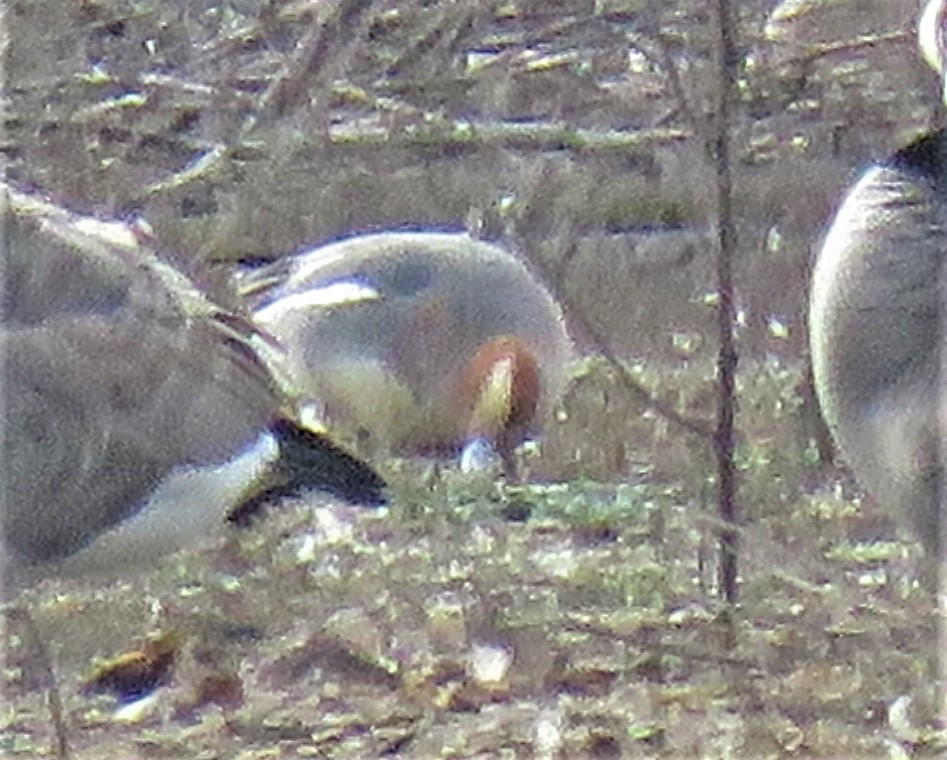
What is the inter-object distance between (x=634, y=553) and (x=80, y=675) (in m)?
0.97

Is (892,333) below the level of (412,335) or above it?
above

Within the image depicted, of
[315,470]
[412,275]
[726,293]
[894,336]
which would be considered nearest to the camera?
[894,336]

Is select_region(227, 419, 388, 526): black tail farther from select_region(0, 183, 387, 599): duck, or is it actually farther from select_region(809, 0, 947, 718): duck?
select_region(809, 0, 947, 718): duck

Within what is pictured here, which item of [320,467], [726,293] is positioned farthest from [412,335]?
[320,467]

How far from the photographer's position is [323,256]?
5508 millimetres

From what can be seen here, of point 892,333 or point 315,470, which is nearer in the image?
point 892,333

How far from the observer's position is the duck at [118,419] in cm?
394

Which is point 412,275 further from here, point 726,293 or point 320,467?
point 320,467

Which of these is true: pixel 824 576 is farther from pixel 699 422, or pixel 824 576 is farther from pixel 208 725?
pixel 208 725

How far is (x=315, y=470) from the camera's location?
13.3 feet

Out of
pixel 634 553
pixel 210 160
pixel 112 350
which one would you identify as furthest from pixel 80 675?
pixel 210 160

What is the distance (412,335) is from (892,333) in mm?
1762

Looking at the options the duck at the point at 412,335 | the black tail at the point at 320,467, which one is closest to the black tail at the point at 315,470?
the black tail at the point at 320,467

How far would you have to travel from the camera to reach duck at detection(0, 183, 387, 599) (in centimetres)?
394
